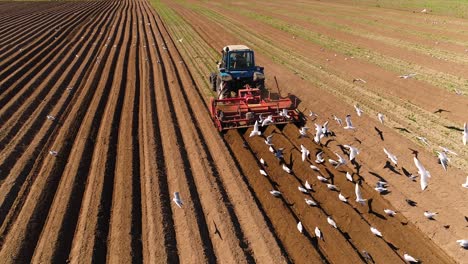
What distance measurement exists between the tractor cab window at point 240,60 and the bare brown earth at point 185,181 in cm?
190

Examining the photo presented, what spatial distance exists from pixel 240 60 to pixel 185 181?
581 cm

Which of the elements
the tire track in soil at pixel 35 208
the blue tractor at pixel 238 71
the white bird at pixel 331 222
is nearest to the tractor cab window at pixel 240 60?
the blue tractor at pixel 238 71

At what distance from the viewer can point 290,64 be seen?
61.5ft

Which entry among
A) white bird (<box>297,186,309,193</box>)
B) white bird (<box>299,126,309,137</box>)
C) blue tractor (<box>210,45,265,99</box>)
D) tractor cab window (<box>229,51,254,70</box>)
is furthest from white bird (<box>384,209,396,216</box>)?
tractor cab window (<box>229,51,254,70</box>)

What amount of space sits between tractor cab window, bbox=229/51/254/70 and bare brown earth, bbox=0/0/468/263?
1900 millimetres

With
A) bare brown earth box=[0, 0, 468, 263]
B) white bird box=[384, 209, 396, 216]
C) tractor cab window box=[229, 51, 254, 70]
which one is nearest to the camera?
bare brown earth box=[0, 0, 468, 263]

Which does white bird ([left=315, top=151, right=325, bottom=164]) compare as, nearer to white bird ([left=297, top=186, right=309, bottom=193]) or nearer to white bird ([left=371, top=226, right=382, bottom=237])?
white bird ([left=297, top=186, right=309, bottom=193])

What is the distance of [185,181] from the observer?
28.3 feet

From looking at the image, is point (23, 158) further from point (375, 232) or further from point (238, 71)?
point (375, 232)

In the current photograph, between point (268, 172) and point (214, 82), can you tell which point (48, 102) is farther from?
point (268, 172)

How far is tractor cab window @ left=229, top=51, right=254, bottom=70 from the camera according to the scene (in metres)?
12.8

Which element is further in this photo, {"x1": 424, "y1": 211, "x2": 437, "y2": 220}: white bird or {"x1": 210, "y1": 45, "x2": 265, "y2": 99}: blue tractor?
{"x1": 210, "y1": 45, "x2": 265, "y2": 99}: blue tractor

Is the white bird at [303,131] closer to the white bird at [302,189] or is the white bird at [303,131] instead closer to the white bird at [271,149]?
the white bird at [271,149]

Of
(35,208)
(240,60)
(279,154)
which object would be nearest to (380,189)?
(279,154)
